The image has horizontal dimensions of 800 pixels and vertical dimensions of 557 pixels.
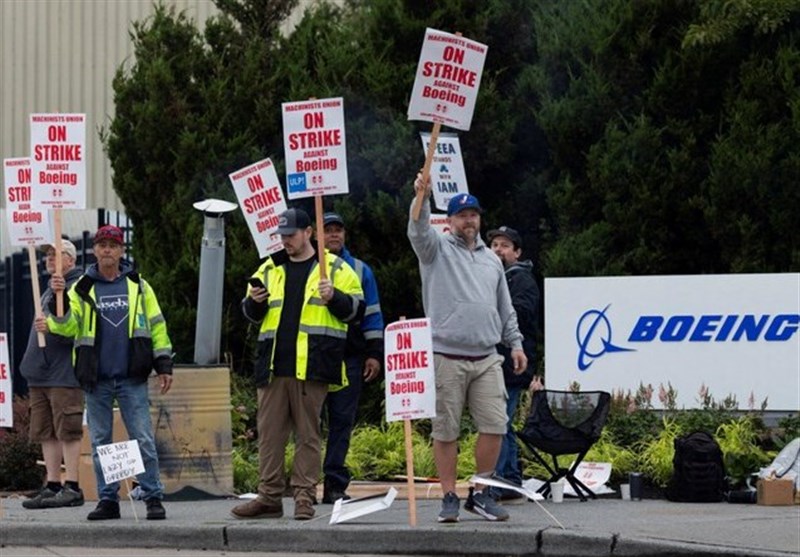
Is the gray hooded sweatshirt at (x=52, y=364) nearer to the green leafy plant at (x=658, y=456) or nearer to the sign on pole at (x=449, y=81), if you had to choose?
the sign on pole at (x=449, y=81)

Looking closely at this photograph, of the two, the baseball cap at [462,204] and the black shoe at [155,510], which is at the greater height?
the baseball cap at [462,204]

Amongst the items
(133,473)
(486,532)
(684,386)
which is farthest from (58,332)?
(684,386)

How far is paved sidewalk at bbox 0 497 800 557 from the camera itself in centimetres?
1021

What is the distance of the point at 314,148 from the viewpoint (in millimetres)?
11742

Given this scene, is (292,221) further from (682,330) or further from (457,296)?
(682,330)

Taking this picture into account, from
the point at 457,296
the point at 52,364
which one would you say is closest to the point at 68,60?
the point at 52,364

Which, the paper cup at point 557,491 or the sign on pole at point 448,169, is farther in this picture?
the sign on pole at point 448,169

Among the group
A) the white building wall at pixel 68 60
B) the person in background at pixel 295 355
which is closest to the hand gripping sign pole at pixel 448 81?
the person in background at pixel 295 355

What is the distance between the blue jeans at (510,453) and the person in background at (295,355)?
1454mm

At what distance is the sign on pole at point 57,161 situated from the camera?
12430 millimetres

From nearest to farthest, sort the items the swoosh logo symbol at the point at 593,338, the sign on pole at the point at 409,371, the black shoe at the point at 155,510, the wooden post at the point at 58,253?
the sign on pole at the point at 409,371 < the black shoe at the point at 155,510 < the wooden post at the point at 58,253 < the swoosh logo symbol at the point at 593,338

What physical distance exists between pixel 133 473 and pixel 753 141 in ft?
24.9

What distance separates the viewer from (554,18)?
18172mm

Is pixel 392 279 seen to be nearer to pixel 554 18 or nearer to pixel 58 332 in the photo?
pixel 554 18
